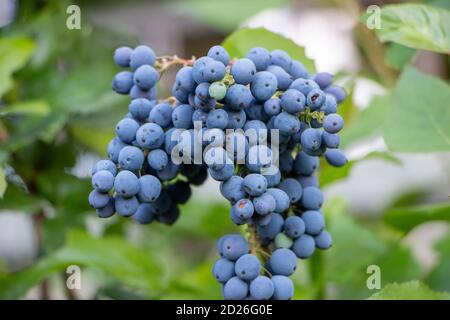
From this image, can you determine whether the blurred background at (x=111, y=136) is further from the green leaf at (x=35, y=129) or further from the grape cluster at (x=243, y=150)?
the grape cluster at (x=243, y=150)

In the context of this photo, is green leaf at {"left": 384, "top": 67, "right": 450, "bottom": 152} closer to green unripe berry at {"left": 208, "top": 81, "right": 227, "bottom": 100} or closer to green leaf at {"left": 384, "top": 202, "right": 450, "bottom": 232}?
green leaf at {"left": 384, "top": 202, "right": 450, "bottom": 232}

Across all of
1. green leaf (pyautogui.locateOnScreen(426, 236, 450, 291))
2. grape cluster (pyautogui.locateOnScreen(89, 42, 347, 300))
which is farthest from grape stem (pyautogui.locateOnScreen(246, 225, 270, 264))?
green leaf (pyautogui.locateOnScreen(426, 236, 450, 291))

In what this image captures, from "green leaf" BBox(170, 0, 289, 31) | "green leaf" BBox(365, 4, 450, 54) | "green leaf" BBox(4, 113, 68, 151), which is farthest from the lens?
"green leaf" BBox(170, 0, 289, 31)

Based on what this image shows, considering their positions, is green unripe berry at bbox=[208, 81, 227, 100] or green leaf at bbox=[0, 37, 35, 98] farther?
green leaf at bbox=[0, 37, 35, 98]

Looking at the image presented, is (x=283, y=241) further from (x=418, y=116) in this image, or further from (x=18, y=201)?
(x=18, y=201)

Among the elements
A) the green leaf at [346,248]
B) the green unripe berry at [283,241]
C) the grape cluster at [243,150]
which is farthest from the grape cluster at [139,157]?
the green leaf at [346,248]

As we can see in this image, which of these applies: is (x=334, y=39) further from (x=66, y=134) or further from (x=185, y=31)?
(x=66, y=134)
